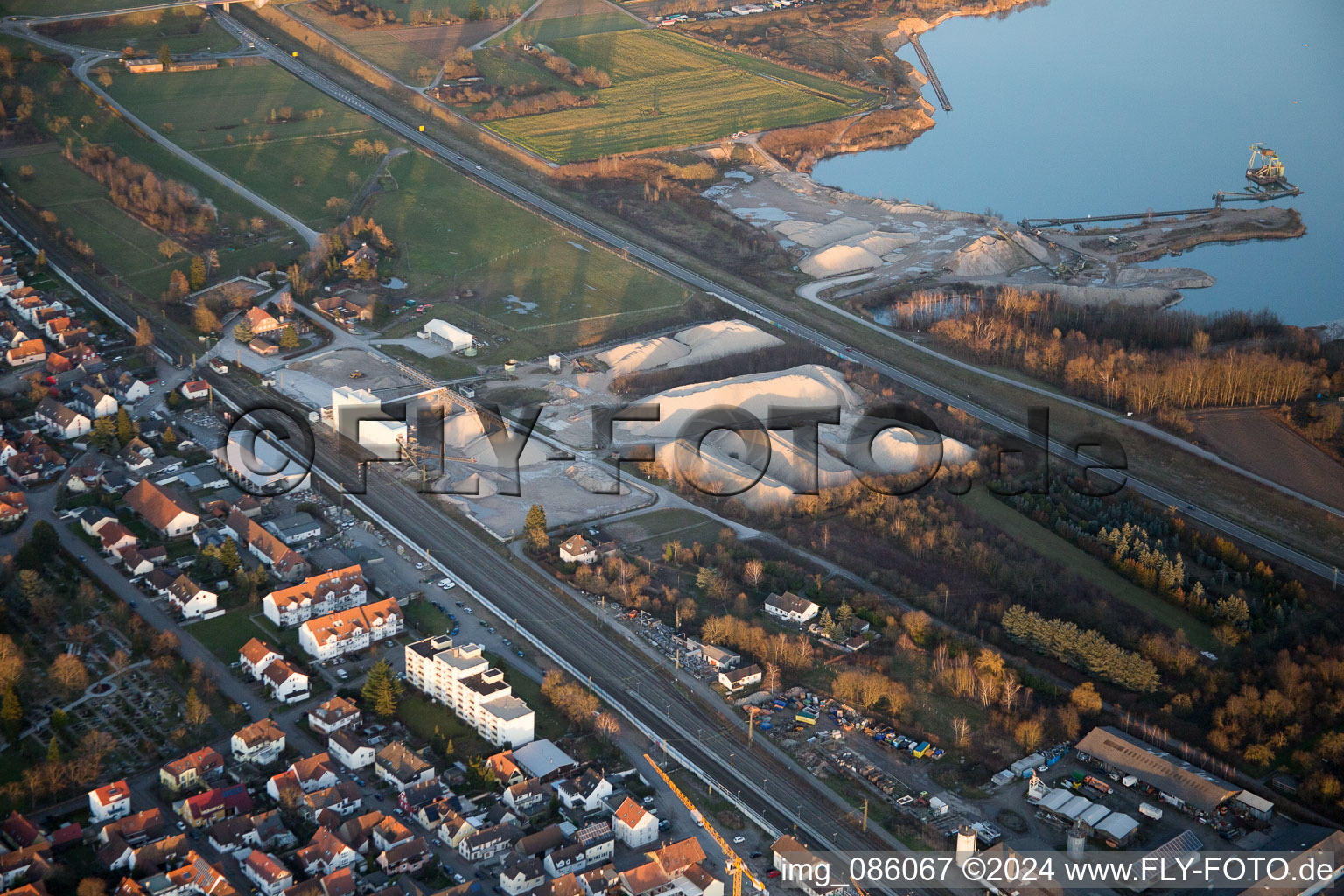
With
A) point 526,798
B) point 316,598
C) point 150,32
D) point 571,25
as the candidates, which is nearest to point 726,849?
point 526,798

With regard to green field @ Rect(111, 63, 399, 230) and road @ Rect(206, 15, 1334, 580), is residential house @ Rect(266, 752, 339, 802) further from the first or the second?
green field @ Rect(111, 63, 399, 230)

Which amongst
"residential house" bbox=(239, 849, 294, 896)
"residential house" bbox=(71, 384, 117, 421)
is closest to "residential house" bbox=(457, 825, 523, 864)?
"residential house" bbox=(239, 849, 294, 896)

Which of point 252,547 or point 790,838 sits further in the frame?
point 252,547

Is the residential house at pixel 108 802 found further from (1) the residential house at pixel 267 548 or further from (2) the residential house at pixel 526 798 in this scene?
(1) the residential house at pixel 267 548

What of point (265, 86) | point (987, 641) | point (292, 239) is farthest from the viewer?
point (265, 86)

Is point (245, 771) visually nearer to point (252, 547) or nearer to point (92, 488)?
point (252, 547)

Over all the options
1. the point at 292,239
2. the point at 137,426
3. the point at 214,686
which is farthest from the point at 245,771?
the point at 292,239

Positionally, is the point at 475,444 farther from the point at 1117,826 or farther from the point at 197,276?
the point at 1117,826
